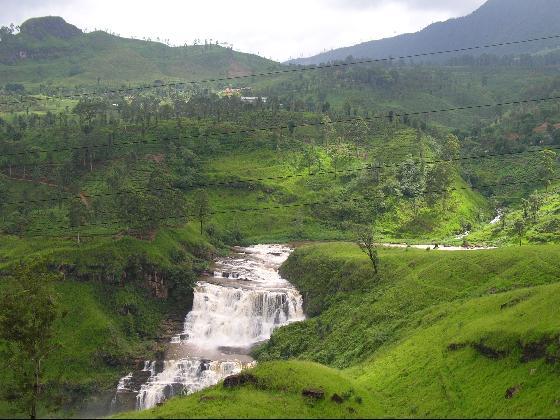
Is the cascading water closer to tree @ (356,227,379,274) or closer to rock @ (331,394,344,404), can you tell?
tree @ (356,227,379,274)

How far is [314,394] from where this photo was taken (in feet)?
120

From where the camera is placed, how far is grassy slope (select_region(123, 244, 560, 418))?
3563 centimetres

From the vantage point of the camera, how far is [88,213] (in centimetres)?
9119

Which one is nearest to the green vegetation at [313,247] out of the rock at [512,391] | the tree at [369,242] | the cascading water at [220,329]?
the rock at [512,391]

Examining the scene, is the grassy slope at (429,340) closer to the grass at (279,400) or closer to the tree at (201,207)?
the grass at (279,400)

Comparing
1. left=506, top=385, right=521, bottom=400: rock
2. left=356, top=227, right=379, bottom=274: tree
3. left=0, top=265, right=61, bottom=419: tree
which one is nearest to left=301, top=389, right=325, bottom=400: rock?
left=506, top=385, right=521, bottom=400: rock

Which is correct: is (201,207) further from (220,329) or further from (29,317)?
(29,317)

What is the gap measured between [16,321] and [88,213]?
50114 millimetres

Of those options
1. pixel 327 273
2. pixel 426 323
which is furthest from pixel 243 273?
pixel 426 323

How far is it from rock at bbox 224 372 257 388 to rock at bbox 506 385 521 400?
1631cm

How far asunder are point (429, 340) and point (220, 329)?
33.3m

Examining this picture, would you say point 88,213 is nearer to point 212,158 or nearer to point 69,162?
point 69,162

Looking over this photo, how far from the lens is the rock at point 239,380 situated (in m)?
38.7

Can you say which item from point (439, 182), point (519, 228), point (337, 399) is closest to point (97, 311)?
point (337, 399)
